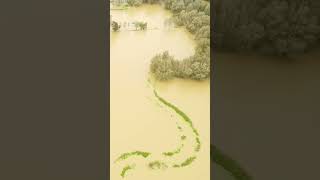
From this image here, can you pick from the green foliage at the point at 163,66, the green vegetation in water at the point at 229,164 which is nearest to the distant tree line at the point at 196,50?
the green foliage at the point at 163,66

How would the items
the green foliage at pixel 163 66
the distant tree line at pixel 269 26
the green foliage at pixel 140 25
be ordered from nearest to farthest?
the distant tree line at pixel 269 26, the green foliage at pixel 163 66, the green foliage at pixel 140 25

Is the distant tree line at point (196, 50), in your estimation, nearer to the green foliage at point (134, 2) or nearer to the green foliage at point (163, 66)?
the green foliage at point (163, 66)

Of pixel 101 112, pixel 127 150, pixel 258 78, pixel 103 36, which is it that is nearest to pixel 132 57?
pixel 103 36

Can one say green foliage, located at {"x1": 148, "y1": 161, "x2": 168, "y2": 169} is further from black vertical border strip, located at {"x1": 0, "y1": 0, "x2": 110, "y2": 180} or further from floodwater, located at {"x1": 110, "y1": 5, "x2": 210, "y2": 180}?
black vertical border strip, located at {"x1": 0, "y1": 0, "x2": 110, "y2": 180}


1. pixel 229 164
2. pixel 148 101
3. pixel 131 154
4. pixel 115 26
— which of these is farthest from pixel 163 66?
pixel 229 164

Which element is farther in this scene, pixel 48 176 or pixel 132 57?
pixel 132 57

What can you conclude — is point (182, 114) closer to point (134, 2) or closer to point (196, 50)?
point (196, 50)

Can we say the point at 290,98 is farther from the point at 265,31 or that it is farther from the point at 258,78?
the point at 265,31

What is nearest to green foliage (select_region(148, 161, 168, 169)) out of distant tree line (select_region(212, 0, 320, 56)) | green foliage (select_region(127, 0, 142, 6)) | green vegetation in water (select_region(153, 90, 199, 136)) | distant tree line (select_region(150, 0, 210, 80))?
green vegetation in water (select_region(153, 90, 199, 136))
